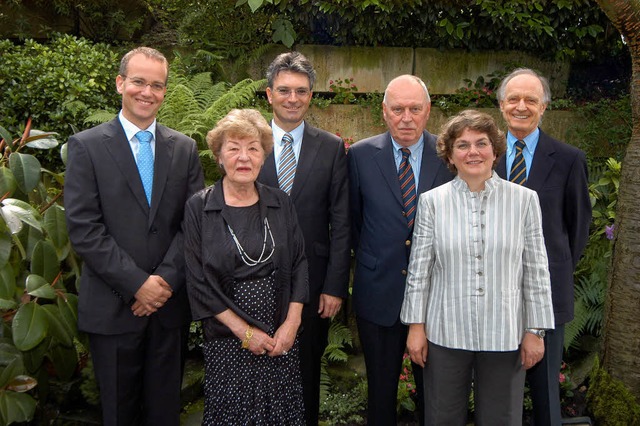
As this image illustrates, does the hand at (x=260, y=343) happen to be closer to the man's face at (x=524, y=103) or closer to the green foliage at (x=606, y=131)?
the man's face at (x=524, y=103)

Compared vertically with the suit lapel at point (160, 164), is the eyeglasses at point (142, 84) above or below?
→ above

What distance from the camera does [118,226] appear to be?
2.88 meters

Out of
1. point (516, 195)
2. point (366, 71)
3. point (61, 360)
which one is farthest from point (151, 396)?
point (366, 71)

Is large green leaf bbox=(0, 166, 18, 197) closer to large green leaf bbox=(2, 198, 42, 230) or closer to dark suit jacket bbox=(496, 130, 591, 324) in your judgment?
large green leaf bbox=(2, 198, 42, 230)

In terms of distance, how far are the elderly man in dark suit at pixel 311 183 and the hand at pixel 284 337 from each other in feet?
1.26

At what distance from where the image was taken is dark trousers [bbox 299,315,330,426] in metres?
3.26

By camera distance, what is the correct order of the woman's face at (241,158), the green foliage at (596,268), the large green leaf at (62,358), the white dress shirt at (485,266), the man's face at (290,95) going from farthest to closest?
the green foliage at (596,268) < the large green leaf at (62,358) < the man's face at (290,95) < the woman's face at (241,158) < the white dress shirt at (485,266)

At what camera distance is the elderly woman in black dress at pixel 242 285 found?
2.70 m

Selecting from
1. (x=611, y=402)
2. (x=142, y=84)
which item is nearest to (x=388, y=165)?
(x=142, y=84)

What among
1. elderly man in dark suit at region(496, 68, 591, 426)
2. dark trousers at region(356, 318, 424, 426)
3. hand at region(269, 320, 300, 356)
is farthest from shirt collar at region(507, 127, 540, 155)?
hand at region(269, 320, 300, 356)

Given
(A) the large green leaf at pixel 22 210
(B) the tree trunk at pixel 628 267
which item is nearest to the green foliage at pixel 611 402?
(B) the tree trunk at pixel 628 267

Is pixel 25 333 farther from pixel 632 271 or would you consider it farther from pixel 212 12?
pixel 212 12

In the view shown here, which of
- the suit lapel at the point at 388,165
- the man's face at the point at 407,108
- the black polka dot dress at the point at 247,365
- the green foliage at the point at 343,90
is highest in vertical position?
the green foliage at the point at 343,90

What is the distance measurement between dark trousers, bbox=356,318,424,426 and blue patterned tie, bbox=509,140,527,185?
36.0 inches
